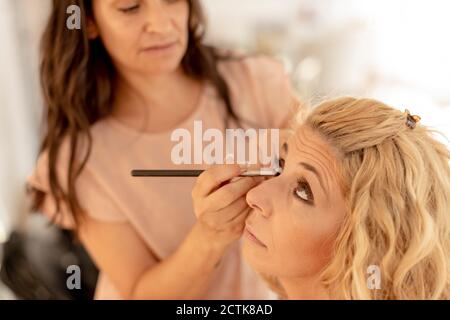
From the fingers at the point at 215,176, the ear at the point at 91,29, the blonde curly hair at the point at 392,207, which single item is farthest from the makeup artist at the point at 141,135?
the blonde curly hair at the point at 392,207

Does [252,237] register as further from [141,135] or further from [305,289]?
[141,135]

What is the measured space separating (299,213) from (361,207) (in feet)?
0.30

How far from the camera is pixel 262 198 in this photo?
33.9 inches

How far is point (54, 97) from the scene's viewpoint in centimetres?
107

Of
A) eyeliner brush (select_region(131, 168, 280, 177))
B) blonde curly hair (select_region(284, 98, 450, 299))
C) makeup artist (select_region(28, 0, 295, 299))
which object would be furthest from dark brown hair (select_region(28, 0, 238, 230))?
blonde curly hair (select_region(284, 98, 450, 299))

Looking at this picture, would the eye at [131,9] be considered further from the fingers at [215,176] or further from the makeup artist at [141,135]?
the fingers at [215,176]

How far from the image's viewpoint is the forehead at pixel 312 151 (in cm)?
85

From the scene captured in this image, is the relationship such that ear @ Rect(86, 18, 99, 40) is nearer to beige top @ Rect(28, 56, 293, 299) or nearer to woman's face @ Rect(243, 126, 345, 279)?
beige top @ Rect(28, 56, 293, 299)

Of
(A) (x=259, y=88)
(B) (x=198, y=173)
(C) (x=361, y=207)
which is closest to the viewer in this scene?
(C) (x=361, y=207)

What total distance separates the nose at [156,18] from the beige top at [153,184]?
183 millimetres

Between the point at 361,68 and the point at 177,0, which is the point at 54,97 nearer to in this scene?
the point at 177,0

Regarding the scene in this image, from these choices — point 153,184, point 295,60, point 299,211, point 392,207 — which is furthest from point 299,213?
point 295,60
